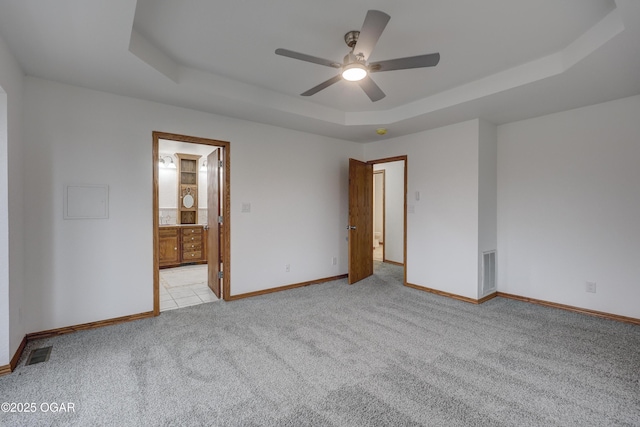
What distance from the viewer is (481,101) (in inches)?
131

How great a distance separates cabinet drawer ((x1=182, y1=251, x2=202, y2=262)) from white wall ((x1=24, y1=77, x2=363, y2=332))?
2781mm

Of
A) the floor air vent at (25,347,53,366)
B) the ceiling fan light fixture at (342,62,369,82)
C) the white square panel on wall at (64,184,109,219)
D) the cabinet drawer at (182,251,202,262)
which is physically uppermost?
the ceiling fan light fixture at (342,62,369,82)

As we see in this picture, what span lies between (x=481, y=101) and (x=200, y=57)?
290cm

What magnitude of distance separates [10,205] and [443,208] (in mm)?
4534

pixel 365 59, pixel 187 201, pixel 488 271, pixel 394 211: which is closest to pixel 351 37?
pixel 365 59

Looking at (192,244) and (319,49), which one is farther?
(192,244)

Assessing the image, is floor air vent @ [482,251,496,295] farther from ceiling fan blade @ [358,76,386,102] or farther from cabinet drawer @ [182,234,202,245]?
cabinet drawer @ [182,234,202,245]

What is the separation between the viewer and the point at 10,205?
7.54ft

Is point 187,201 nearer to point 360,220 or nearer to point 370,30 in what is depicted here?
point 360,220

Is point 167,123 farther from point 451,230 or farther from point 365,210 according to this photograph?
point 451,230

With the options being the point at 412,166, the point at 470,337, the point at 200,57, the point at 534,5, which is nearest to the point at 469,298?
the point at 470,337

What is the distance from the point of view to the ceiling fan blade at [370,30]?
1.73 metres

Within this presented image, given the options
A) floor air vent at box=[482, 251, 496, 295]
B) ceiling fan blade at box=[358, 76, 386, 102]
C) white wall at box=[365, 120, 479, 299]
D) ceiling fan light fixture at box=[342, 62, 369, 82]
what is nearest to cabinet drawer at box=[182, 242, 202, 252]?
white wall at box=[365, 120, 479, 299]

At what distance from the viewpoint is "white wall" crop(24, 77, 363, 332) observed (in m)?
2.84
